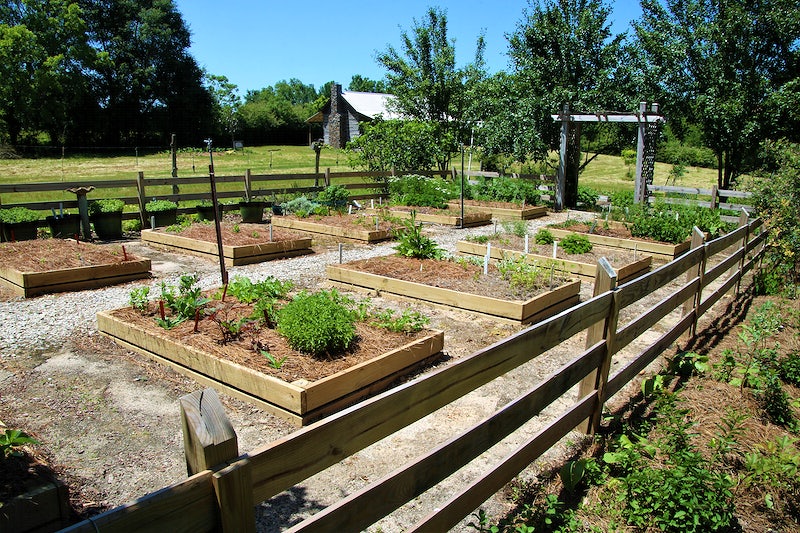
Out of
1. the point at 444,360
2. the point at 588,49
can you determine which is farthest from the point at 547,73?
the point at 444,360

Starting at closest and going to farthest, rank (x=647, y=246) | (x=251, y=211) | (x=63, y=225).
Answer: (x=647, y=246) → (x=63, y=225) → (x=251, y=211)

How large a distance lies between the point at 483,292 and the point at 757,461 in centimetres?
425

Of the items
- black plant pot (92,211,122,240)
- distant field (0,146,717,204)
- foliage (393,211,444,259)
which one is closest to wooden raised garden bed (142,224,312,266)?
black plant pot (92,211,122,240)

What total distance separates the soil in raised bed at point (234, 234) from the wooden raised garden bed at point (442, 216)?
3637 millimetres

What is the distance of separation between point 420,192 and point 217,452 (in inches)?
613

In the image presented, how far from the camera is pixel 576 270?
9.35m

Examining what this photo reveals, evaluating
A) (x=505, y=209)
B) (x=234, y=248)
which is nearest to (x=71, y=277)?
(x=234, y=248)

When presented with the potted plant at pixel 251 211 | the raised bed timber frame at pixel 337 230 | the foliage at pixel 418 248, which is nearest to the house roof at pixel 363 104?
the potted plant at pixel 251 211

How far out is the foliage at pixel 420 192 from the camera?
16250mm

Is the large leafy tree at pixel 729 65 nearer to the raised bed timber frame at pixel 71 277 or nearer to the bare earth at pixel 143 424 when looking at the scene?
the bare earth at pixel 143 424

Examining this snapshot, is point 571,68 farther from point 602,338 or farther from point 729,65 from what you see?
point 602,338

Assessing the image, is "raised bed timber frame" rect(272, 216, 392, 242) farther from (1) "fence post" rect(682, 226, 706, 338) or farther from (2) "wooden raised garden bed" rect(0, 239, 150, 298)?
(1) "fence post" rect(682, 226, 706, 338)

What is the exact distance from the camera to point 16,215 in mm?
10633

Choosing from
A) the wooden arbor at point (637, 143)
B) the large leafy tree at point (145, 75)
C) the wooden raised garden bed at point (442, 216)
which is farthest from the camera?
the large leafy tree at point (145, 75)
